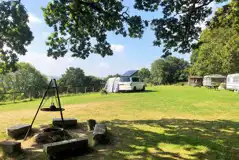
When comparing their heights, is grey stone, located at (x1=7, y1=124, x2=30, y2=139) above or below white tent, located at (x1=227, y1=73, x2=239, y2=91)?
below

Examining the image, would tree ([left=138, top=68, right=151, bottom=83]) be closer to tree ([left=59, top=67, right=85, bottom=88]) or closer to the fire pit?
tree ([left=59, top=67, right=85, bottom=88])

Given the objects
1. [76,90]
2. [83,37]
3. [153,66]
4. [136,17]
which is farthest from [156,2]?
[153,66]

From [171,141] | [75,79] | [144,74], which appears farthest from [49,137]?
[144,74]

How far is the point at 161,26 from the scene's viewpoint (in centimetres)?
677

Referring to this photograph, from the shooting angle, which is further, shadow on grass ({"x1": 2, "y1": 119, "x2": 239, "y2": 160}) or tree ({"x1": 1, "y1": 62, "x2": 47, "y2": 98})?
tree ({"x1": 1, "y1": 62, "x2": 47, "y2": 98})

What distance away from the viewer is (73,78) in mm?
48969

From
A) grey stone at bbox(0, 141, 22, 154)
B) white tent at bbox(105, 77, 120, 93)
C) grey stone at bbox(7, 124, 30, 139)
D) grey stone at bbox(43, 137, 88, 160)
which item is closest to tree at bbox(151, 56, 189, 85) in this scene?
white tent at bbox(105, 77, 120, 93)

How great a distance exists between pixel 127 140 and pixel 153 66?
204 feet

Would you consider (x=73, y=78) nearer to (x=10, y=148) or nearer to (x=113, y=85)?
(x=113, y=85)

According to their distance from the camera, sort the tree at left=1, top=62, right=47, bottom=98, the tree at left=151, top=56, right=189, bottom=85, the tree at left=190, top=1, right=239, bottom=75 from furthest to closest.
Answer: the tree at left=151, top=56, right=189, bottom=85 < the tree at left=1, top=62, right=47, bottom=98 < the tree at left=190, top=1, right=239, bottom=75

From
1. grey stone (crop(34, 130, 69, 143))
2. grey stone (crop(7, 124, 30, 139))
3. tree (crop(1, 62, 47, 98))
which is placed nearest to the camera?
grey stone (crop(34, 130, 69, 143))

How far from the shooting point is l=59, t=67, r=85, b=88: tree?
48.9 meters

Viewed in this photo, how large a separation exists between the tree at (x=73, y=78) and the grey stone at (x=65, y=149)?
45.0 meters

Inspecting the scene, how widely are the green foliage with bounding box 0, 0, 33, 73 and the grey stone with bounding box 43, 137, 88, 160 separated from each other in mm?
4380
